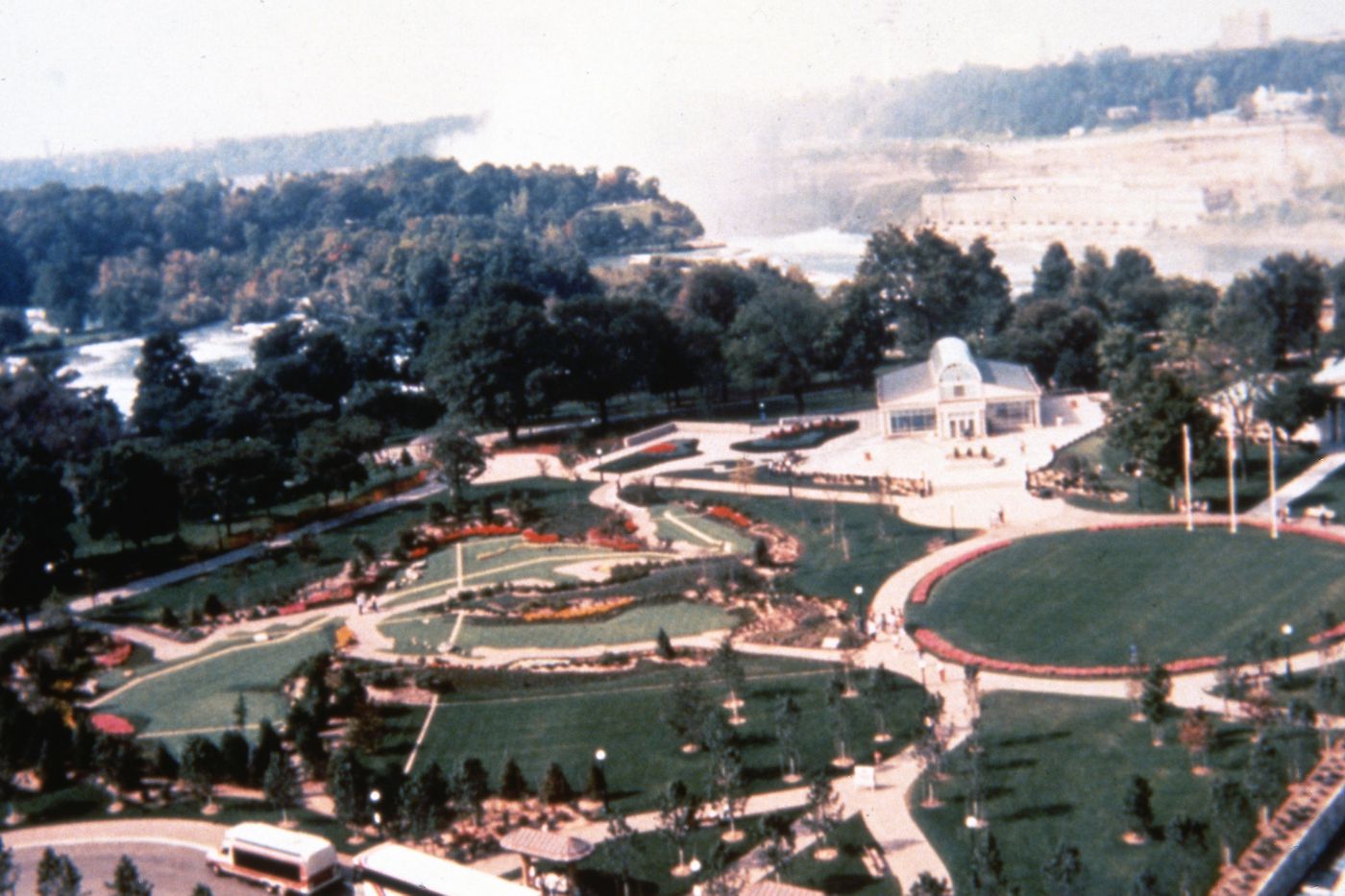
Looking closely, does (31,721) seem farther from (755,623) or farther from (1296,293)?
(1296,293)

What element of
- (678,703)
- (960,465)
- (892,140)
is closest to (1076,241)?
(892,140)

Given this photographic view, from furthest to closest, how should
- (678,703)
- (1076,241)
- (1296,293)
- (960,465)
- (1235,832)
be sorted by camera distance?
(1076,241) → (1296,293) → (960,465) → (678,703) → (1235,832)

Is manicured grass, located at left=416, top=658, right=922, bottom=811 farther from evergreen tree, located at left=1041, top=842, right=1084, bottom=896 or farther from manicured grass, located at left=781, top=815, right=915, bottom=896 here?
evergreen tree, located at left=1041, top=842, right=1084, bottom=896

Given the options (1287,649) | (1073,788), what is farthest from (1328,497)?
(1073,788)

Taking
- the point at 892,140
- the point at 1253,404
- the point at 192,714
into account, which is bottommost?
the point at 192,714

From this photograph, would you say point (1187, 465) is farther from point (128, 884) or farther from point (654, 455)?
point (128, 884)

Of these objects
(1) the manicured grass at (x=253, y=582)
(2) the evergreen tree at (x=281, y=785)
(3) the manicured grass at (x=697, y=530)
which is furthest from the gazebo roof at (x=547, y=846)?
(1) the manicured grass at (x=253, y=582)

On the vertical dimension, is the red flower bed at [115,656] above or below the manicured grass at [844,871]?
above

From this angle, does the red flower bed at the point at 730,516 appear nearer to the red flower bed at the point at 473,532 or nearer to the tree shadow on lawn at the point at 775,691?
the red flower bed at the point at 473,532
